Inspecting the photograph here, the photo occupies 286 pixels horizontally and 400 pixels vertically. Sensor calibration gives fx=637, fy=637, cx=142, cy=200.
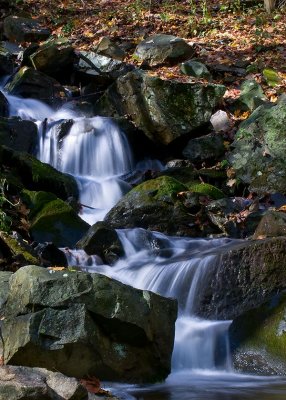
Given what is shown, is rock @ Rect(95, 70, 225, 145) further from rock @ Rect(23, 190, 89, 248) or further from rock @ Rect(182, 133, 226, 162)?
rock @ Rect(23, 190, 89, 248)

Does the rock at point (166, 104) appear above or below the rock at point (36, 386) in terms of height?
above

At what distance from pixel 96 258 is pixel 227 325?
2212 millimetres

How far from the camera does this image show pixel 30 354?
4.49 meters

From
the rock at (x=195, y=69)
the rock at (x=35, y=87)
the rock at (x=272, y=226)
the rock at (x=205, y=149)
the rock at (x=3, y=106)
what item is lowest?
the rock at (x=272, y=226)

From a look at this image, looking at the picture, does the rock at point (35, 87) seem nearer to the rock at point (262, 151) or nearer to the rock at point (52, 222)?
the rock at point (262, 151)

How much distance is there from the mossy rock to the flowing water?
1242 millimetres

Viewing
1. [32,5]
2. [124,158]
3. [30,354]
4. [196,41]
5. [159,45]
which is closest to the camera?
[30,354]

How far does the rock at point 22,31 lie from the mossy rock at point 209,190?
8.09 meters

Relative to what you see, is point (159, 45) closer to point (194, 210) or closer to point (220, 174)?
point (220, 174)

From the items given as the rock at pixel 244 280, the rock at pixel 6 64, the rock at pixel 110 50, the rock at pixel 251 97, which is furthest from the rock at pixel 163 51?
the rock at pixel 244 280

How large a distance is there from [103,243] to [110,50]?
778 cm

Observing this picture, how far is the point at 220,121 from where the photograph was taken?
11.6 metres

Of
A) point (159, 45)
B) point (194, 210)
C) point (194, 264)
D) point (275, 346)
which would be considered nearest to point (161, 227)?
point (194, 210)

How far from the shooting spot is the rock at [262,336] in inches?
212
